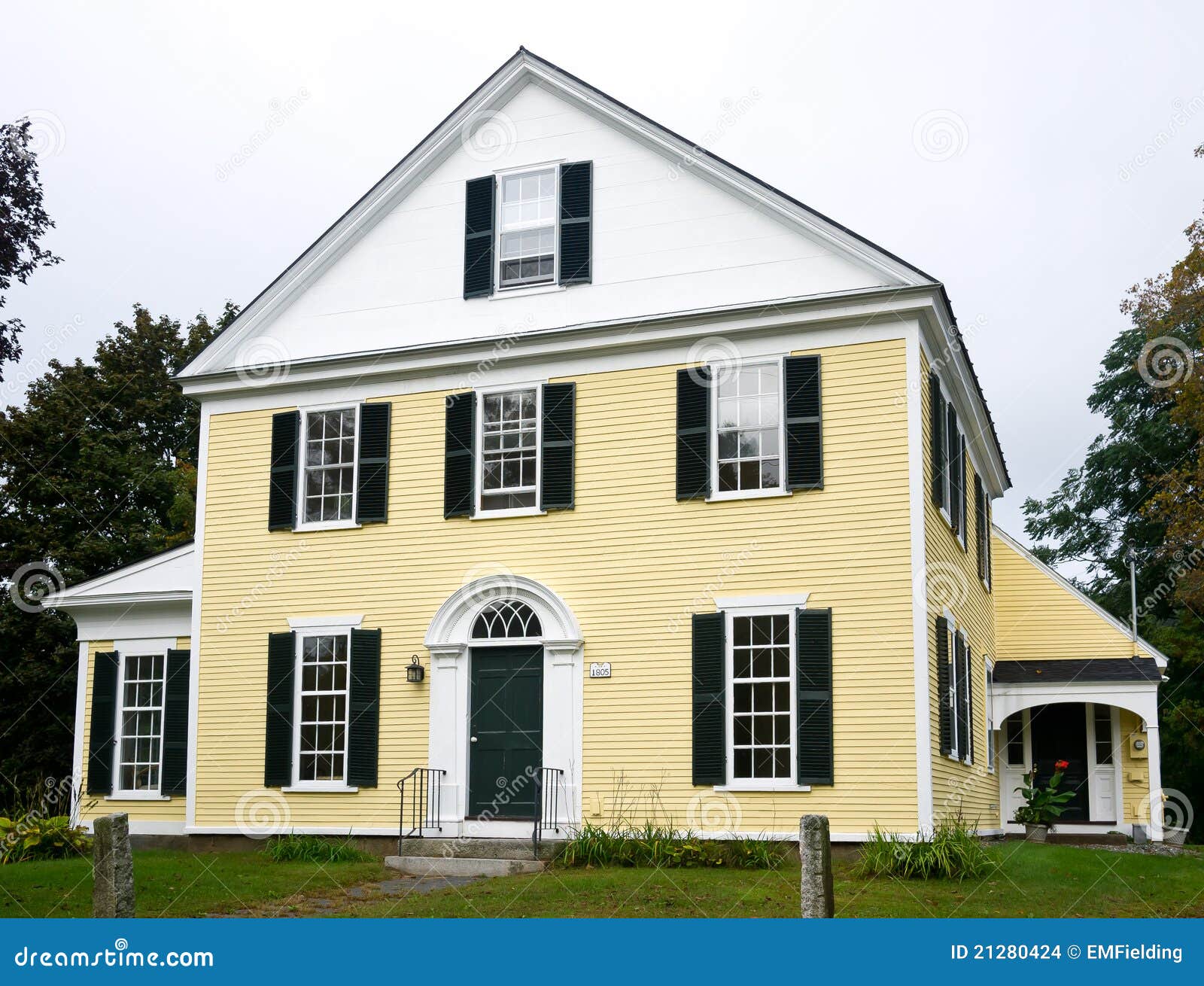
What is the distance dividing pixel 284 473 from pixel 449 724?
4.11m

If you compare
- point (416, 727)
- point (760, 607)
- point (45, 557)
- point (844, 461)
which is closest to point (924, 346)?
point (844, 461)

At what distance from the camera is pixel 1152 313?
84.5 ft

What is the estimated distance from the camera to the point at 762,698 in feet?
48.1

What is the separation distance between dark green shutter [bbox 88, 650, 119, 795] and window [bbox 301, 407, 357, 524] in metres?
3.91

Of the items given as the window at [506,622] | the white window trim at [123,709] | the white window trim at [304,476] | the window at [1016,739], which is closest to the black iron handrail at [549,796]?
the window at [506,622]

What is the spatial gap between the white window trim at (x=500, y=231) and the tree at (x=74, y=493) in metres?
14.1

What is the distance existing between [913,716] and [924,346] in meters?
4.23

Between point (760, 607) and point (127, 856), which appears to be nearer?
point (127, 856)

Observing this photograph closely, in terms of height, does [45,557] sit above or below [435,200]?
below

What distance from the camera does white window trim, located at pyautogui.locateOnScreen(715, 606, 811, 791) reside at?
47.1 ft

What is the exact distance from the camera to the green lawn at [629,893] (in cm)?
1088

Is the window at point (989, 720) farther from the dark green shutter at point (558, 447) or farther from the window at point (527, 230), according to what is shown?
the window at point (527, 230)

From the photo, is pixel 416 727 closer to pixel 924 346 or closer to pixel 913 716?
pixel 913 716

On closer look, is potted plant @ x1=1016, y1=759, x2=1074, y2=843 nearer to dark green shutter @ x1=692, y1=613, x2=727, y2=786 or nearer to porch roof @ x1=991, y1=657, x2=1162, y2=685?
porch roof @ x1=991, y1=657, x2=1162, y2=685
